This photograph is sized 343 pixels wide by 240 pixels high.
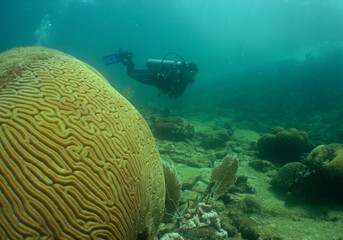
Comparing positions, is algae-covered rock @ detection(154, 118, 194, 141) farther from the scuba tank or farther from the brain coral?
the brain coral

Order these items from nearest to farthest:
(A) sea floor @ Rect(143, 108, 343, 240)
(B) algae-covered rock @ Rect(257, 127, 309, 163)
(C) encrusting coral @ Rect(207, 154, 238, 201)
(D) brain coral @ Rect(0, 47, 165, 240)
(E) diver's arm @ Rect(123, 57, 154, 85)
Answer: (D) brain coral @ Rect(0, 47, 165, 240) < (A) sea floor @ Rect(143, 108, 343, 240) < (C) encrusting coral @ Rect(207, 154, 238, 201) < (B) algae-covered rock @ Rect(257, 127, 309, 163) < (E) diver's arm @ Rect(123, 57, 154, 85)

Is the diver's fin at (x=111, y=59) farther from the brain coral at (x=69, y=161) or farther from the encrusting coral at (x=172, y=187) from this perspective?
the encrusting coral at (x=172, y=187)

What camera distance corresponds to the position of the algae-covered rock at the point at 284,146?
7.77 m

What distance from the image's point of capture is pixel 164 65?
954 cm

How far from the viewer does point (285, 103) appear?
18.4 meters

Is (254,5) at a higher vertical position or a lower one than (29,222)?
higher

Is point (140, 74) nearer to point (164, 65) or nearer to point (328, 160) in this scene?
point (164, 65)

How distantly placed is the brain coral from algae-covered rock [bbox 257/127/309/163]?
262 inches

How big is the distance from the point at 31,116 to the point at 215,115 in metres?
17.0

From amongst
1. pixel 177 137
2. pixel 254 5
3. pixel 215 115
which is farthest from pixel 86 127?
pixel 254 5

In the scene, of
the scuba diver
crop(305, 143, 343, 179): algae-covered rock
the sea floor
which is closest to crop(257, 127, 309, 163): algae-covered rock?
the sea floor

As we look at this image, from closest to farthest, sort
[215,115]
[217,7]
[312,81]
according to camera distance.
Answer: [215,115]
[312,81]
[217,7]

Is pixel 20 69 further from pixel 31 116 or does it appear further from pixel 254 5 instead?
pixel 254 5

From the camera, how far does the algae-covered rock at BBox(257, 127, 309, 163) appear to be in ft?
25.5
